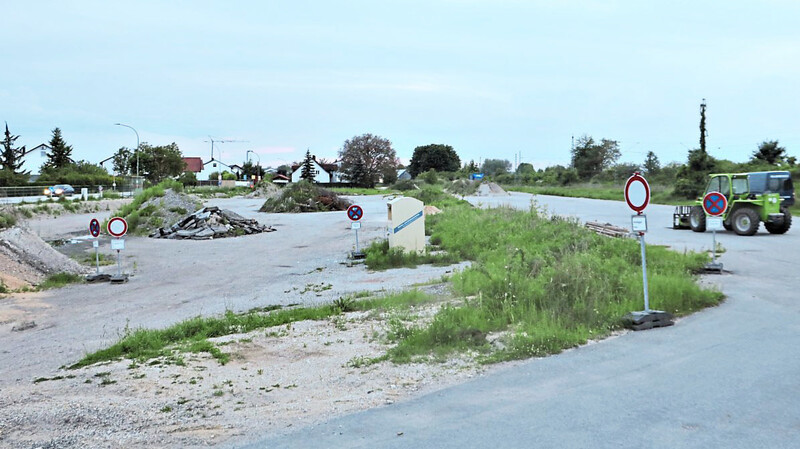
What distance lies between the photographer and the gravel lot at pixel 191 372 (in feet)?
17.1

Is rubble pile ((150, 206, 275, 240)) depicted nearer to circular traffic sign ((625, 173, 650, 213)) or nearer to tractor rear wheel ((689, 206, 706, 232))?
tractor rear wheel ((689, 206, 706, 232))

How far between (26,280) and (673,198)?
46.1 metres

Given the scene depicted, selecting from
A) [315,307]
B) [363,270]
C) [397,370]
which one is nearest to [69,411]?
[397,370]

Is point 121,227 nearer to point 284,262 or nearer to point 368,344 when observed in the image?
point 284,262

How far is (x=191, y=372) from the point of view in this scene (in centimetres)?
677

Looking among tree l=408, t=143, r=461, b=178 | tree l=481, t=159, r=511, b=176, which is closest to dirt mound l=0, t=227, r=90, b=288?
tree l=408, t=143, r=461, b=178

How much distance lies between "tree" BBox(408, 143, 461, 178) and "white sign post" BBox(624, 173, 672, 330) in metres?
142

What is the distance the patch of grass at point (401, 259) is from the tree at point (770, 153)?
4880 cm

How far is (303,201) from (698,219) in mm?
29069

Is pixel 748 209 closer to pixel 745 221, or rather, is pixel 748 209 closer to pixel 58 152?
pixel 745 221

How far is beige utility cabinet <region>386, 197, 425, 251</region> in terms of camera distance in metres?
17.0

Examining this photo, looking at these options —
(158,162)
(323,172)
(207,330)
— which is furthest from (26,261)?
(323,172)

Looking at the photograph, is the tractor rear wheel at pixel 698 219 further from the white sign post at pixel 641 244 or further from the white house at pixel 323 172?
the white house at pixel 323 172

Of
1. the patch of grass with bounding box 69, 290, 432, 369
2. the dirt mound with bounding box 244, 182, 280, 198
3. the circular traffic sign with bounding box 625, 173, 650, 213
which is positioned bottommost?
the patch of grass with bounding box 69, 290, 432, 369
